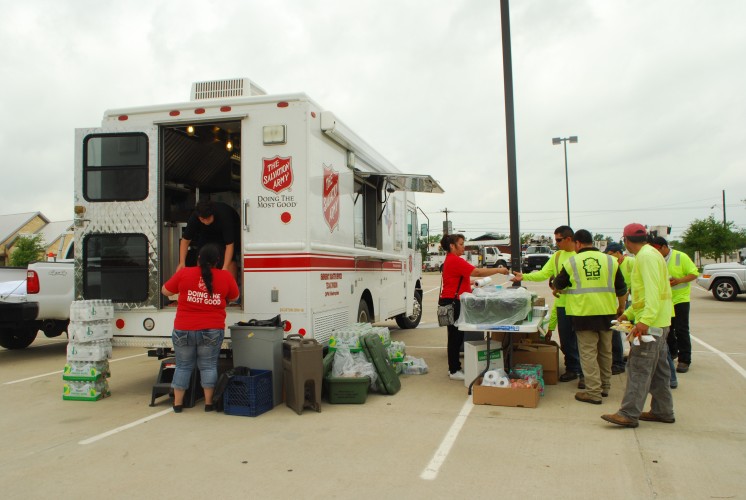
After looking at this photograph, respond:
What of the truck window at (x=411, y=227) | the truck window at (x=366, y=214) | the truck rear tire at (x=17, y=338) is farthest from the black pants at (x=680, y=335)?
the truck rear tire at (x=17, y=338)

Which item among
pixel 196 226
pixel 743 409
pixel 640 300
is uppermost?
pixel 196 226

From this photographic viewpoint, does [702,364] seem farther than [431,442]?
Yes

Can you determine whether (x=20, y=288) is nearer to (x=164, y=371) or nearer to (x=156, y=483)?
(x=164, y=371)

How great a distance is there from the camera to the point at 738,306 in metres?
15.5

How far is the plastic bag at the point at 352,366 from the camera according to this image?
19.9 ft

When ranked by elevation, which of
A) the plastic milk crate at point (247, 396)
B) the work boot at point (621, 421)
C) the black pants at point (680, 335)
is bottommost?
the work boot at point (621, 421)

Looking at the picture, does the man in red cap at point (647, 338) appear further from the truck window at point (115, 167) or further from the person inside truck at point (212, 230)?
the truck window at point (115, 167)

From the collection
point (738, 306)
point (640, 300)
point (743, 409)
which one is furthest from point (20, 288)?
point (738, 306)

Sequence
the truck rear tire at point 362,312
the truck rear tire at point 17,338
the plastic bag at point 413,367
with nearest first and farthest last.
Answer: the plastic bag at point 413,367 < the truck rear tire at point 362,312 < the truck rear tire at point 17,338

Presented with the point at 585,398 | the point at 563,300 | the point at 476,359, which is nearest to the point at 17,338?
the point at 476,359

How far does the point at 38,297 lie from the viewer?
29.7 ft

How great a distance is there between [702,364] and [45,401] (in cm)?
802

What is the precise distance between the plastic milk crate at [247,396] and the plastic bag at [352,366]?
818mm

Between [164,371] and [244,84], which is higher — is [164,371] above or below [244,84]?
below
